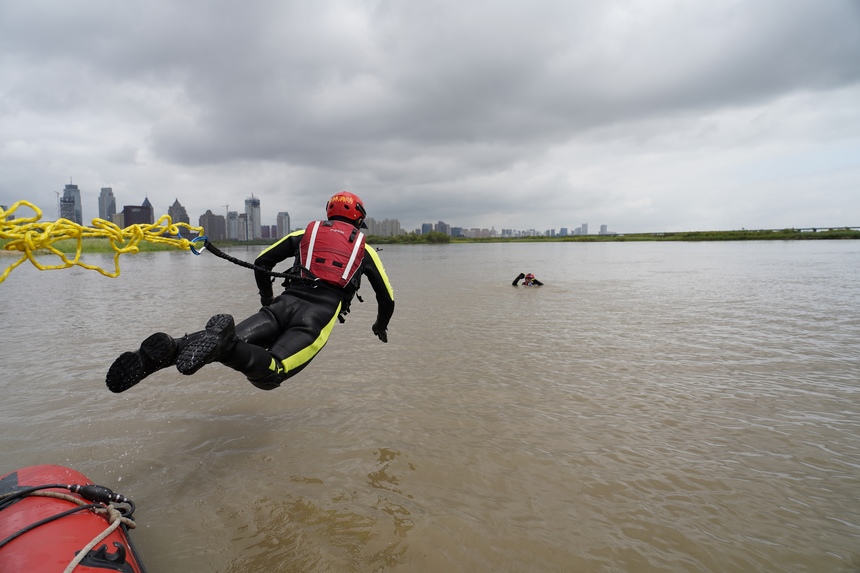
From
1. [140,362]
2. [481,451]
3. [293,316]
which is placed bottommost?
[481,451]

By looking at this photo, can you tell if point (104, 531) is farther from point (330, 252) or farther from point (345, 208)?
point (345, 208)

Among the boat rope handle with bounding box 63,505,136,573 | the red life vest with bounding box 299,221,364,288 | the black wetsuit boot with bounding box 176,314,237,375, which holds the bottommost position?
the boat rope handle with bounding box 63,505,136,573

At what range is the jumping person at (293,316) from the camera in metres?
3.30

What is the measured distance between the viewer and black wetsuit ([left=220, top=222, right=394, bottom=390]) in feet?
12.3

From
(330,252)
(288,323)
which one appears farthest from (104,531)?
(330,252)

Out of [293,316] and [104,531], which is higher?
[293,316]

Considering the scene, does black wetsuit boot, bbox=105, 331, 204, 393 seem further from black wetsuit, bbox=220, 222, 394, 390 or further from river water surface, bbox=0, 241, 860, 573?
river water surface, bbox=0, 241, 860, 573

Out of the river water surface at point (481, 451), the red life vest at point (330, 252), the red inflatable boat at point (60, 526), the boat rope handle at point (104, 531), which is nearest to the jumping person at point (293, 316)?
the red life vest at point (330, 252)

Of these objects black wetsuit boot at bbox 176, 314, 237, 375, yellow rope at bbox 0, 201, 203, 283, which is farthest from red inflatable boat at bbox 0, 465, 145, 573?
yellow rope at bbox 0, 201, 203, 283

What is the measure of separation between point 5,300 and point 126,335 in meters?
11.7

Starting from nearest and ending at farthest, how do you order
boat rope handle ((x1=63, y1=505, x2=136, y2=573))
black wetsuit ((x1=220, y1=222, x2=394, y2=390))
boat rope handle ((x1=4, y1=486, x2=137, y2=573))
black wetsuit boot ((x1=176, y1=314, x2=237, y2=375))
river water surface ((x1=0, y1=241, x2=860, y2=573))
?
boat rope handle ((x1=63, y1=505, x2=136, y2=573)) < boat rope handle ((x1=4, y1=486, x2=137, y2=573)) < black wetsuit boot ((x1=176, y1=314, x2=237, y2=375)) < river water surface ((x1=0, y1=241, x2=860, y2=573)) < black wetsuit ((x1=220, y1=222, x2=394, y2=390))

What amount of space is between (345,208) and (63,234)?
→ 9.02 ft

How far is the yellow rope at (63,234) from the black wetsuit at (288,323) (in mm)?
1106

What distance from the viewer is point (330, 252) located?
16.0ft
